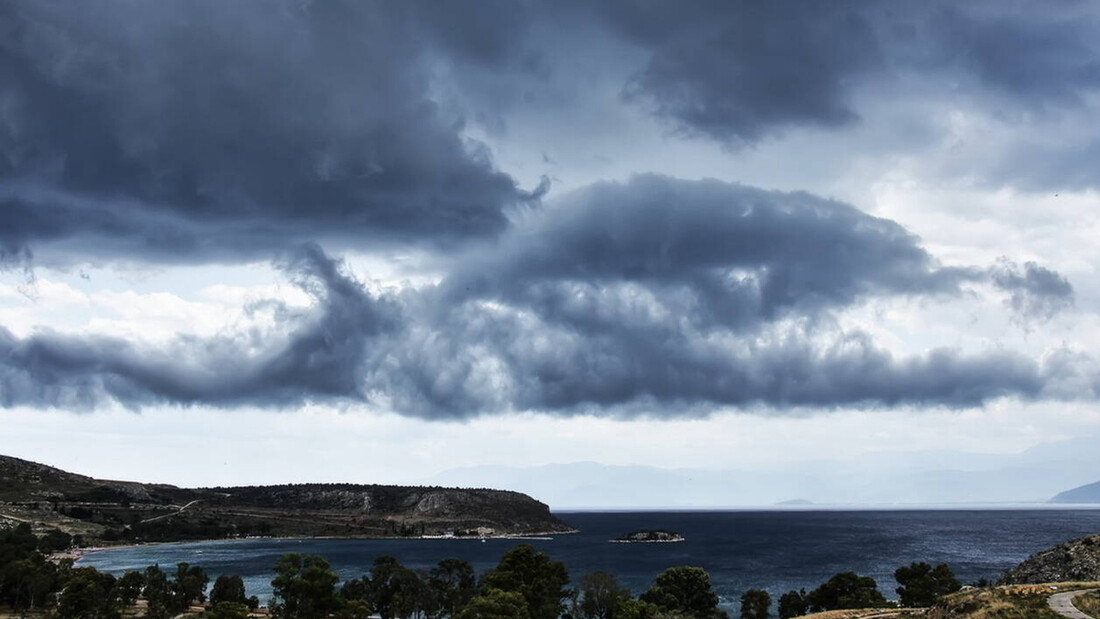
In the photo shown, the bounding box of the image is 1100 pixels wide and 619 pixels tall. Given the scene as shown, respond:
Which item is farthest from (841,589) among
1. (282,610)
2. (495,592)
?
(282,610)

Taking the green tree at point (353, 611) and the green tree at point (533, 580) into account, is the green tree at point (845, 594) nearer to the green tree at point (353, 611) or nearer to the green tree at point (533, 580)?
the green tree at point (533, 580)

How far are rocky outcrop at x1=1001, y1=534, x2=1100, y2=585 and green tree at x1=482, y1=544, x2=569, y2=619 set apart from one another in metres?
74.8

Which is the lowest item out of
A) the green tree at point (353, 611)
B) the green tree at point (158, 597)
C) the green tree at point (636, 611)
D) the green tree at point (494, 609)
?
the green tree at point (158, 597)

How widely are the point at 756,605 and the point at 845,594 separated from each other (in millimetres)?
16521

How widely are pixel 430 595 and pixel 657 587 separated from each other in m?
44.8

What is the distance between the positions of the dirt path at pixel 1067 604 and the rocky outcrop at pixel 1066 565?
3906 cm

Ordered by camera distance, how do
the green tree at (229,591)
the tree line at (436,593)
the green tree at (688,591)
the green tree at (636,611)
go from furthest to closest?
the green tree at (229,591) < the green tree at (688,591) < the tree line at (436,593) < the green tree at (636,611)

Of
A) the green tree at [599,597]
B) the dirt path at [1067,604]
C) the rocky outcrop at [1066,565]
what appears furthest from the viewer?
the green tree at [599,597]

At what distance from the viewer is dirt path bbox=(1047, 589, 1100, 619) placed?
66625mm

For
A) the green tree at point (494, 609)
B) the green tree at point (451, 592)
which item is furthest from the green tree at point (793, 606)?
the green tree at point (494, 609)

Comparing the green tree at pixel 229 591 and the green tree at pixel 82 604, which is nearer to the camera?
the green tree at pixel 82 604

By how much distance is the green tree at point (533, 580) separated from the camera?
13050 cm

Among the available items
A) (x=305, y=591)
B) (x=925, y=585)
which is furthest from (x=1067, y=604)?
(x=305, y=591)

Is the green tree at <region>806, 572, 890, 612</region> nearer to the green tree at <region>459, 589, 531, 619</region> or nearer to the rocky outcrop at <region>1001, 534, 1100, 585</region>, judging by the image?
the rocky outcrop at <region>1001, 534, 1100, 585</region>
